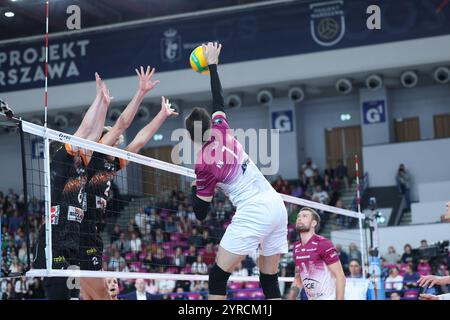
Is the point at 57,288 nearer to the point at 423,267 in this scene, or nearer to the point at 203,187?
the point at 203,187

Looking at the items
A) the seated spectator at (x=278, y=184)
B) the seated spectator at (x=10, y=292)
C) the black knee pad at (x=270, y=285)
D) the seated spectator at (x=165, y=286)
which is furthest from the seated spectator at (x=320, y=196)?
the black knee pad at (x=270, y=285)

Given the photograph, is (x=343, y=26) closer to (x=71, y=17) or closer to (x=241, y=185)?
(x=71, y=17)

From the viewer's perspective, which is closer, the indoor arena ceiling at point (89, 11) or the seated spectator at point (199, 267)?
→ the seated spectator at point (199, 267)

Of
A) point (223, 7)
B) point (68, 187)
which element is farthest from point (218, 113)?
point (223, 7)

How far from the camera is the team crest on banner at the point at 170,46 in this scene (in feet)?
89.2

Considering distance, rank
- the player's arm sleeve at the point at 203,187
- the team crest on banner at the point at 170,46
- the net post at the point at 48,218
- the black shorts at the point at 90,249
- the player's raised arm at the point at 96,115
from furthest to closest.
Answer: the team crest on banner at the point at 170,46, the black shorts at the point at 90,249, the player's raised arm at the point at 96,115, the net post at the point at 48,218, the player's arm sleeve at the point at 203,187

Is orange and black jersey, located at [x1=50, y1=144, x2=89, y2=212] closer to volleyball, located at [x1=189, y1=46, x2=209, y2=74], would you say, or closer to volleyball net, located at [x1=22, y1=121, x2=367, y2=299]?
volleyball net, located at [x1=22, y1=121, x2=367, y2=299]

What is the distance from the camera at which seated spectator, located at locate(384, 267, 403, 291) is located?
1734 cm

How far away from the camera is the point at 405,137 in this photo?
97.1ft

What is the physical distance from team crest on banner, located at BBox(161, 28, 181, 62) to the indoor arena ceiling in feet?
4.54

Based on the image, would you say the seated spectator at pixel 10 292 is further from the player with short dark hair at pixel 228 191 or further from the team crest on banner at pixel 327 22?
the player with short dark hair at pixel 228 191

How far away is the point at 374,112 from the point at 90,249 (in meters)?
23.0

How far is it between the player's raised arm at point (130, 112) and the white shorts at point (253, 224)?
211cm
